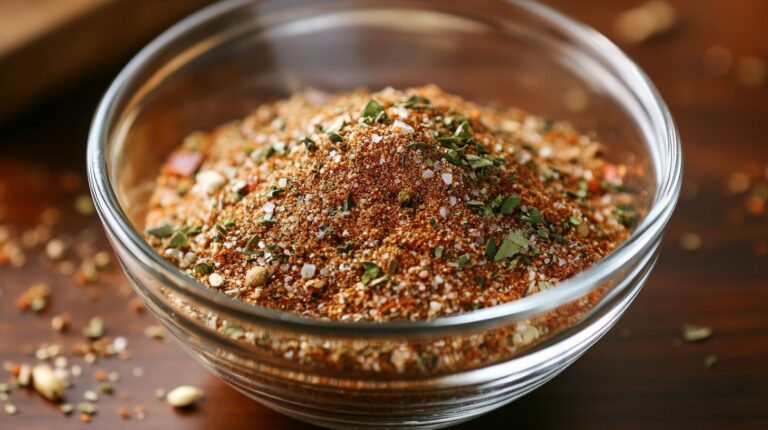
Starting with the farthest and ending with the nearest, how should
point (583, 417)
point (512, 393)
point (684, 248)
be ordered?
point (684, 248), point (583, 417), point (512, 393)

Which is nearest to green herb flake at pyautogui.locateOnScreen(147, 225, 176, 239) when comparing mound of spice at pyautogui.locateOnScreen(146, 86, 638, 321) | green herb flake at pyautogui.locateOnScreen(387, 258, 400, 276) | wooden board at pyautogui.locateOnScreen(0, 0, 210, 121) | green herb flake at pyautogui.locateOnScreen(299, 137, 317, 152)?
mound of spice at pyautogui.locateOnScreen(146, 86, 638, 321)

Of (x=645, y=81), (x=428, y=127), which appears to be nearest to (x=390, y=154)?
(x=428, y=127)

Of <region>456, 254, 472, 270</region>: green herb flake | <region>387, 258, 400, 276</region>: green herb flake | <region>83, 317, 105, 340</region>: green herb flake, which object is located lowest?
<region>387, 258, 400, 276</region>: green herb flake

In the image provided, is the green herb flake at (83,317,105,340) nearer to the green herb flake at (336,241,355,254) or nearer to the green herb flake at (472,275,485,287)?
the green herb flake at (336,241,355,254)

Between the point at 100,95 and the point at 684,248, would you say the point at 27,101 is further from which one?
the point at 684,248

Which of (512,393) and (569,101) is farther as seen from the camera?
(569,101)

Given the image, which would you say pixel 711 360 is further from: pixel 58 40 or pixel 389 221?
pixel 58 40

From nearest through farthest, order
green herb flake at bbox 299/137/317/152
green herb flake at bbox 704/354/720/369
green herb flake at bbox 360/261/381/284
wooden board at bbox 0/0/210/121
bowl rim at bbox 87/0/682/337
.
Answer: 1. bowl rim at bbox 87/0/682/337
2. green herb flake at bbox 360/261/381/284
3. green herb flake at bbox 299/137/317/152
4. green herb flake at bbox 704/354/720/369
5. wooden board at bbox 0/0/210/121
